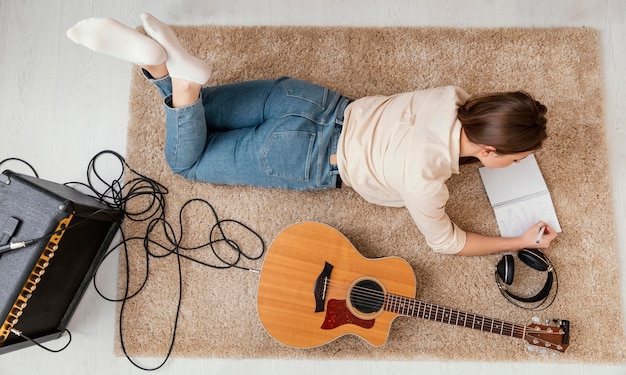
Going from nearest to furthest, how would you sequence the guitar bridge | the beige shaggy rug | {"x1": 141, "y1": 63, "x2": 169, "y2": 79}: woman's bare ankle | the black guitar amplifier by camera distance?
the black guitar amplifier, {"x1": 141, "y1": 63, "x2": 169, "y2": 79}: woman's bare ankle, the guitar bridge, the beige shaggy rug

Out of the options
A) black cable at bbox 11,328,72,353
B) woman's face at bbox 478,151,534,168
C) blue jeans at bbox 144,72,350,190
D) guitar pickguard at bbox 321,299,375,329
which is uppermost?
woman's face at bbox 478,151,534,168

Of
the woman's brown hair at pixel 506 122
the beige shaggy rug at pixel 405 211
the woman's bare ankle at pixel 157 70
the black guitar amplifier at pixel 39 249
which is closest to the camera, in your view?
the woman's brown hair at pixel 506 122

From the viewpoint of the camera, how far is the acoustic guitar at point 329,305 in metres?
1.37

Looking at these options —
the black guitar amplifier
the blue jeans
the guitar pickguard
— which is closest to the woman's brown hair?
the blue jeans

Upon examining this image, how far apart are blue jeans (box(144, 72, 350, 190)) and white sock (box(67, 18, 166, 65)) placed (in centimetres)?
12

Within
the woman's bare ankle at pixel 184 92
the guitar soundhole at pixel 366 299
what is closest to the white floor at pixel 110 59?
the woman's bare ankle at pixel 184 92

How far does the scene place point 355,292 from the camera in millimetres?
1371

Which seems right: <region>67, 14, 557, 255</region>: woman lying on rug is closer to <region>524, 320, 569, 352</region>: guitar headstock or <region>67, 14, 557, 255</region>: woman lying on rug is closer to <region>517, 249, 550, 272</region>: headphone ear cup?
→ <region>517, 249, 550, 272</region>: headphone ear cup

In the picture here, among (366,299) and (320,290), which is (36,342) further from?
(366,299)

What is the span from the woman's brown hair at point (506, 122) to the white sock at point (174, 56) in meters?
0.66

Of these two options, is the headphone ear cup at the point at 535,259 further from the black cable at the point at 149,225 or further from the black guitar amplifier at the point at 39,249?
the black guitar amplifier at the point at 39,249

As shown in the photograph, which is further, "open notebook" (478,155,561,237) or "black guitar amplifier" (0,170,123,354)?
"open notebook" (478,155,561,237)

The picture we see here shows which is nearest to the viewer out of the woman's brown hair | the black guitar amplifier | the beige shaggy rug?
the woman's brown hair

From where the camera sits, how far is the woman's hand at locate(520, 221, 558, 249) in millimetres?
1421
